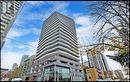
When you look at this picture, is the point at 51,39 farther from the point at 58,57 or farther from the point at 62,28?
the point at 58,57

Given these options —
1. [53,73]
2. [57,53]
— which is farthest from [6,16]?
[53,73]

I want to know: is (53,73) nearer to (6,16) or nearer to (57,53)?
(57,53)

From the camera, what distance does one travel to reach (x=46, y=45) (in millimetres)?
77438

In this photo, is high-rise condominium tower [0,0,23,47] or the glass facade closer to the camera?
high-rise condominium tower [0,0,23,47]

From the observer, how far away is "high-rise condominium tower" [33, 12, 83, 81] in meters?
58.5

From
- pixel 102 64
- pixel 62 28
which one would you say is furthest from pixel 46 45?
pixel 102 64

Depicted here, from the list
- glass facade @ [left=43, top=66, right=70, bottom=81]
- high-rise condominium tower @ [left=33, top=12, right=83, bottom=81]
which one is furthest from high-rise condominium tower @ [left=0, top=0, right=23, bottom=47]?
glass facade @ [left=43, top=66, right=70, bottom=81]

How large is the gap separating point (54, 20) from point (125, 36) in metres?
80.0

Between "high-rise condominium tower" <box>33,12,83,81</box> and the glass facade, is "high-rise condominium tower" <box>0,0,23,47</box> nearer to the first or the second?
"high-rise condominium tower" <box>33,12,83,81</box>

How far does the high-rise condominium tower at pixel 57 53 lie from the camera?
58456 millimetres

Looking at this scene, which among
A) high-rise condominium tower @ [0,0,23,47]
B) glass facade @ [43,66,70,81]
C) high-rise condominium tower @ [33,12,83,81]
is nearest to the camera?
high-rise condominium tower @ [0,0,23,47]

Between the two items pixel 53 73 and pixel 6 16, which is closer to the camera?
pixel 6 16

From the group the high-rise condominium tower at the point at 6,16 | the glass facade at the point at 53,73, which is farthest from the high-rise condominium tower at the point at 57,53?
the high-rise condominium tower at the point at 6,16

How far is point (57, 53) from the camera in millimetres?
64188
